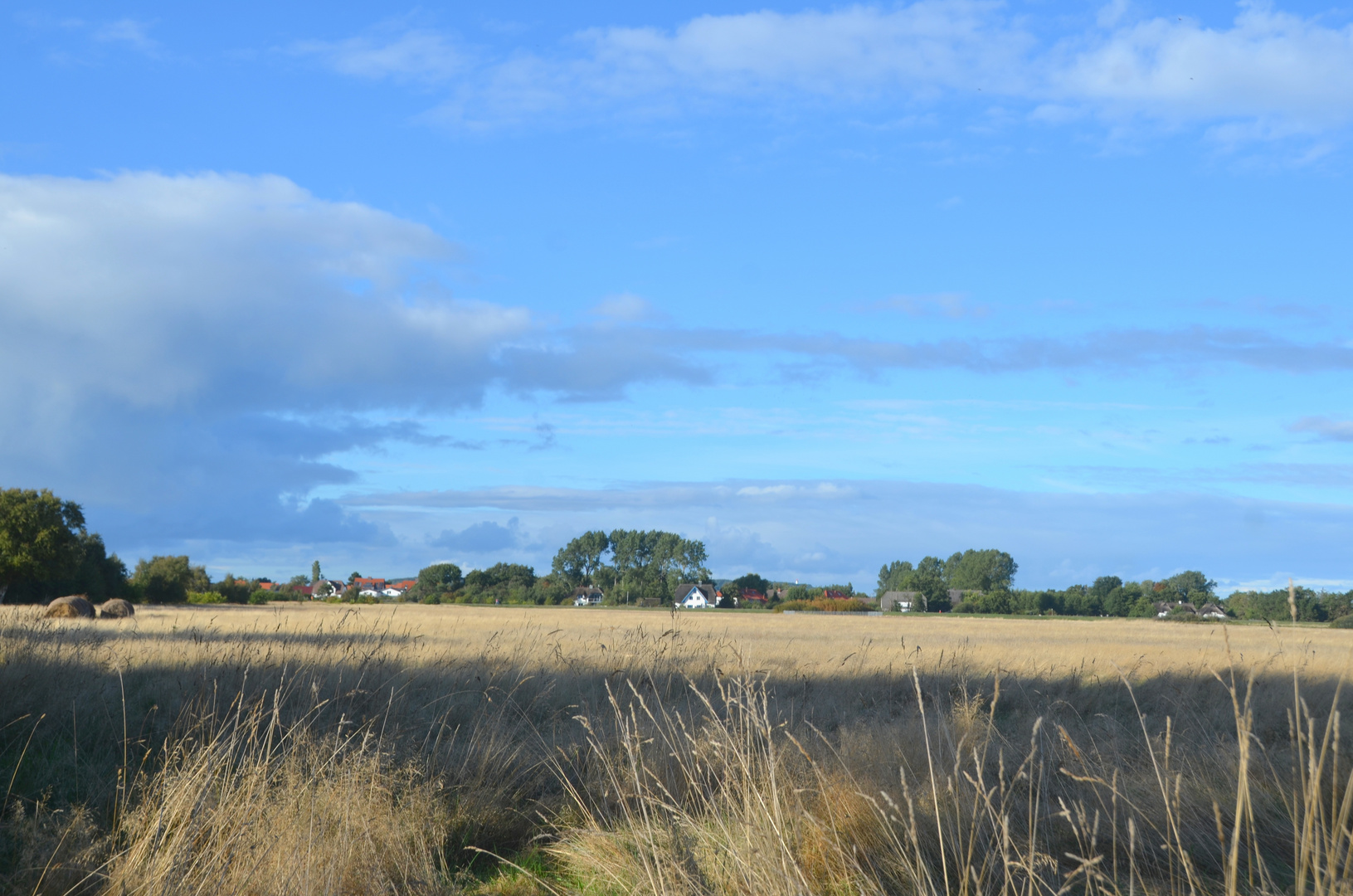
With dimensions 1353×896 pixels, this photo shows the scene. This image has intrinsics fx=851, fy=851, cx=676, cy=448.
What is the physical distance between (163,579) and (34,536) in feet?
64.2

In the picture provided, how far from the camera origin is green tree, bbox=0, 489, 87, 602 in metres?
46.2

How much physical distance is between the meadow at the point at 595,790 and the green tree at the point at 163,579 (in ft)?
201

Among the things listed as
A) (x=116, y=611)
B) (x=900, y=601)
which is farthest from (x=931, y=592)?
(x=116, y=611)

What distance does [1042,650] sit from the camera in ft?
67.6

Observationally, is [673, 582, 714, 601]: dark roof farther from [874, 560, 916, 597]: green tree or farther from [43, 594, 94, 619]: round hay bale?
[43, 594, 94, 619]: round hay bale

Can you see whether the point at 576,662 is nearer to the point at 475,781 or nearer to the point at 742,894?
the point at 475,781

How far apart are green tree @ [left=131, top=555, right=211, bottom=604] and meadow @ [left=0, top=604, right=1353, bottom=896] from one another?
61279 millimetres

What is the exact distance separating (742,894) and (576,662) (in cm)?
980

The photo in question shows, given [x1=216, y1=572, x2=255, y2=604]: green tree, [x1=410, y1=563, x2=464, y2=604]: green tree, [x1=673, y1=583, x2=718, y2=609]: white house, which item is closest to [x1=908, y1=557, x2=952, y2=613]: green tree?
[x1=673, y1=583, x2=718, y2=609]: white house

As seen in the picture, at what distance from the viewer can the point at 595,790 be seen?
689cm

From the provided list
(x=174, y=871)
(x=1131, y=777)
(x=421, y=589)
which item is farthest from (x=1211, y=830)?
(x=421, y=589)

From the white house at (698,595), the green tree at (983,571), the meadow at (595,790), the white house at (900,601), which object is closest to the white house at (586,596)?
the white house at (698,595)

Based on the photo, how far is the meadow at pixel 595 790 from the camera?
3842mm

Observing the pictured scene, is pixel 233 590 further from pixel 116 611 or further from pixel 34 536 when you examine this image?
pixel 116 611
